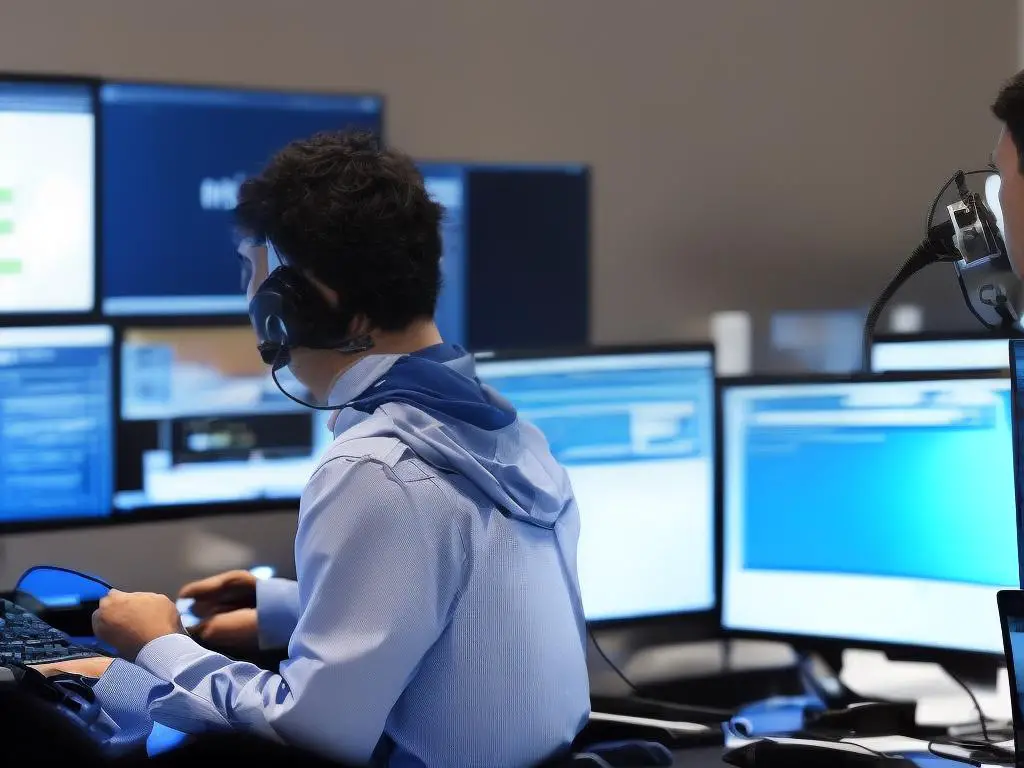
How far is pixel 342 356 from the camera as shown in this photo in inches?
52.2

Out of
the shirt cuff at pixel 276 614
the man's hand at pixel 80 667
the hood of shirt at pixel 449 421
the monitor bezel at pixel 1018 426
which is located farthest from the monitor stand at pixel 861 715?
the man's hand at pixel 80 667

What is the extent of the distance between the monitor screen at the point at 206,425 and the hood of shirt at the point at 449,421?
50cm

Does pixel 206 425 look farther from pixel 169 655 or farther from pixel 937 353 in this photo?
pixel 937 353

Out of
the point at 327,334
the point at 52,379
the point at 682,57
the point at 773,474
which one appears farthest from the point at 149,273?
the point at 682,57

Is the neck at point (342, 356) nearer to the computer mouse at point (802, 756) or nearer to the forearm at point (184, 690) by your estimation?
the forearm at point (184, 690)

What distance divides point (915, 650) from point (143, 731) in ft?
3.38

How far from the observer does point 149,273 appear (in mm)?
1850

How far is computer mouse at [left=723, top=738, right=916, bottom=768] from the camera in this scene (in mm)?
1345

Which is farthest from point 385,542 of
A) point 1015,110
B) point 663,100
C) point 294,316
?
point 663,100

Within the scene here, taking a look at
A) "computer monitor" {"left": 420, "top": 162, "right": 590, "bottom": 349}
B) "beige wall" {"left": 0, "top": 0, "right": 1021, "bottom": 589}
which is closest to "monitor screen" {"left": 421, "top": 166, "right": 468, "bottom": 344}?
"computer monitor" {"left": 420, "top": 162, "right": 590, "bottom": 349}

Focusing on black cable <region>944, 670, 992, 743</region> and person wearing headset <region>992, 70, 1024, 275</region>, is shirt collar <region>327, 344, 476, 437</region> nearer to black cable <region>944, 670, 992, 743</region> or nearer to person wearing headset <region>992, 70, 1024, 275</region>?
person wearing headset <region>992, 70, 1024, 275</region>

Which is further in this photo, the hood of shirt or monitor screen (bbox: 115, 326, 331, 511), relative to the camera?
monitor screen (bbox: 115, 326, 331, 511)

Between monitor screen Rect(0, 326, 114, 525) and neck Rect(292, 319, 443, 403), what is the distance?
54 cm

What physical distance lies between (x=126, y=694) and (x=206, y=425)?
70cm
